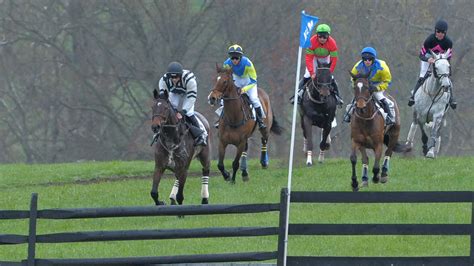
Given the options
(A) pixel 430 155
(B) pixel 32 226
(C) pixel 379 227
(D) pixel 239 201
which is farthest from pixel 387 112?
(B) pixel 32 226

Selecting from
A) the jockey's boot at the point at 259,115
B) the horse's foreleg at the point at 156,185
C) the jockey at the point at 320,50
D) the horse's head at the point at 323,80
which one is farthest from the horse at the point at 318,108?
the horse's foreleg at the point at 156,185

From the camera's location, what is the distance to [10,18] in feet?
199

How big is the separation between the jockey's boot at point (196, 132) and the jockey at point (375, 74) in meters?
3.08

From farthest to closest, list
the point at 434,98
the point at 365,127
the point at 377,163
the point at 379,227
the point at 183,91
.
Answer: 1. the point at 434,98
2. the point at 377,163
3. the point at 365,127
4. the point at 183,91
5. the point at 379,227

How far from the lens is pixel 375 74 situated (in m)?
26.7

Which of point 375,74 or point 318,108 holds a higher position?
point 375,74

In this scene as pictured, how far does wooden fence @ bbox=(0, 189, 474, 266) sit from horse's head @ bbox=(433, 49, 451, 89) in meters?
13.0

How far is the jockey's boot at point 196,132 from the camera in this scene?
25.0 metres

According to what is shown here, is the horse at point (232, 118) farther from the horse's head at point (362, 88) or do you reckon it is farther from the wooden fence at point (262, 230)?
the wooden fence at point (262, 230)

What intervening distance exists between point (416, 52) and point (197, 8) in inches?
402

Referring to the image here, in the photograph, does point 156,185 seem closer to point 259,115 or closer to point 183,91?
point 183,91

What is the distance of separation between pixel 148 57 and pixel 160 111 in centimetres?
3623

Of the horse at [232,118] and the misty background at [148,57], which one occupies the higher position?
the misty background at [148,57]

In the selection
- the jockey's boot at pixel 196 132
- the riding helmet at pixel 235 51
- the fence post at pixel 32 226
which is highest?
the riding helmet at pixel 235 51
